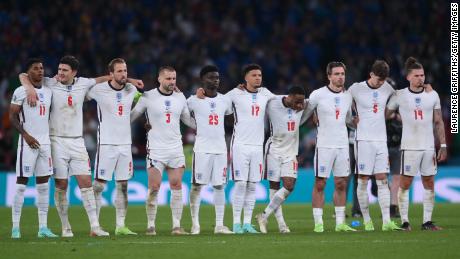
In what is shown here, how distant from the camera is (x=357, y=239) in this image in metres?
16.3

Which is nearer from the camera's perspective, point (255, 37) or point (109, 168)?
point (109, 168)

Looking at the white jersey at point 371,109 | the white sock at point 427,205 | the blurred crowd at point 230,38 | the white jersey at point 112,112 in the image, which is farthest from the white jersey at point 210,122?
the blurred crowd at point 230,38

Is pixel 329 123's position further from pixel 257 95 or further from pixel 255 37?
pixel 255 37

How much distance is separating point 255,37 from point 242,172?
51.2 ft

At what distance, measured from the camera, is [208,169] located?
716 inches

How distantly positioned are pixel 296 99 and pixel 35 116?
4243 mm

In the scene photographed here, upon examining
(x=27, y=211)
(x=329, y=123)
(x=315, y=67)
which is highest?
(x=315, y=67)

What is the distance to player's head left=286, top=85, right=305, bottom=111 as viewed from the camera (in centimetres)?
1825

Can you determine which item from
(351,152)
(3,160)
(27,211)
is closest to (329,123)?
(351,152)

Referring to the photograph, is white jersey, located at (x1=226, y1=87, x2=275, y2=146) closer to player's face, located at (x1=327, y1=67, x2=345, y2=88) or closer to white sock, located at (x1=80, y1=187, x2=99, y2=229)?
player's face, located at (x1=327, y1=67, x2=345, y2=88)

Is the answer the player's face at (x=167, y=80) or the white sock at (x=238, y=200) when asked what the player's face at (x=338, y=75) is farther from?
the player's face at (x=167, y=80)

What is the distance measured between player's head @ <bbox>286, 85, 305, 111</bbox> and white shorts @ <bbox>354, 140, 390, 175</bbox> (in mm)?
1235

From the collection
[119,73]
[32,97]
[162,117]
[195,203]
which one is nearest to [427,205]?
[195,203]

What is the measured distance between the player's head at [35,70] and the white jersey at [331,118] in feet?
14.7
